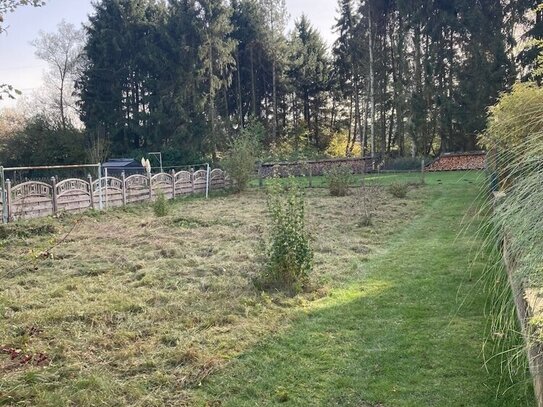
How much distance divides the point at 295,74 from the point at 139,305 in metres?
26.6

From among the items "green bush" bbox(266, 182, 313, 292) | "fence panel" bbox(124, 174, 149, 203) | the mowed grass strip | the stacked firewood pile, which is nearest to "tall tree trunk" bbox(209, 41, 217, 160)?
the stacked firewood pile

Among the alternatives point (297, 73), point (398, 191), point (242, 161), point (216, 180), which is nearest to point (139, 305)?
point (398, 191)

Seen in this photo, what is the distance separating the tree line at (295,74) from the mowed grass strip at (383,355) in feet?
48.0

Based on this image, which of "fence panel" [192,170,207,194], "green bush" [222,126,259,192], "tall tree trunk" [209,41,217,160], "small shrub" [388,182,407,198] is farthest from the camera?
"tall tree trunk" [209,41,217,160]

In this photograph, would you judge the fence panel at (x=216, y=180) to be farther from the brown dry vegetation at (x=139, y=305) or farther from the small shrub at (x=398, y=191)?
the brown dry vegetation at (x=139, y=305)

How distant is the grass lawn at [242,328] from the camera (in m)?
2.47

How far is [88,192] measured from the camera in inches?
421

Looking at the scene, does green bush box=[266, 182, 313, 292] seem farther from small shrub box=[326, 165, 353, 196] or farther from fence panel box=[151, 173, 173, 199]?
fence panel box=[151, 173, 173, 199]

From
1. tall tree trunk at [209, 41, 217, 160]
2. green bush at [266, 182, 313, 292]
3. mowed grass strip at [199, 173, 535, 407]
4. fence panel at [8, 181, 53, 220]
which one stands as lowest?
mowed grass strip at [199, 173, 535, 407]

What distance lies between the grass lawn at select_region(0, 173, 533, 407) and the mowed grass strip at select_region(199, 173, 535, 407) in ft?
0.04

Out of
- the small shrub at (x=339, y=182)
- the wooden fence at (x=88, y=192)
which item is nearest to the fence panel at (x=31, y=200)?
the wooden fence at (x=88, y=192)

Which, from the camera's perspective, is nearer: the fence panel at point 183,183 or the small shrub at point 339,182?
the small shrub at point 339,182

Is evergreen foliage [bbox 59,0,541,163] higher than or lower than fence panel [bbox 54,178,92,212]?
higher

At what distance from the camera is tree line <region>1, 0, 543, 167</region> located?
789 inches
